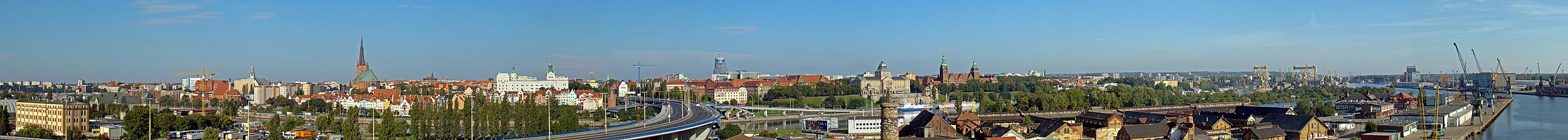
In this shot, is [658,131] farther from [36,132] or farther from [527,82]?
[527,82]

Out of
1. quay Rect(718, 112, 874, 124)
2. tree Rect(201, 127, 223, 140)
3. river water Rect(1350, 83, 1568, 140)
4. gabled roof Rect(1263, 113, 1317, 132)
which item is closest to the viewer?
tree Rect(201, 127, 223, 140)

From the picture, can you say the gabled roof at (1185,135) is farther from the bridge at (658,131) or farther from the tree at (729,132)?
the bridge at (658,131)

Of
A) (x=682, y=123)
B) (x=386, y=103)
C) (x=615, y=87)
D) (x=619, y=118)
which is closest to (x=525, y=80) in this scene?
(x=615, y=87)

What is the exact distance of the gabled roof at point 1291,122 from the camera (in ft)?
70.9

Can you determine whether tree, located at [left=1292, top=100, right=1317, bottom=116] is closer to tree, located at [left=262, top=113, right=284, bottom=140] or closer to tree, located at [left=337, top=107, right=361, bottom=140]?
tree, located at [left=337, top=107, right=361, bottom=140]

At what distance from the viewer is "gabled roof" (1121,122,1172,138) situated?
20.1 m

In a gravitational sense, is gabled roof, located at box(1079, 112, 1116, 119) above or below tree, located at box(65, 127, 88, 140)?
above

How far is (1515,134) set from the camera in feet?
81.6

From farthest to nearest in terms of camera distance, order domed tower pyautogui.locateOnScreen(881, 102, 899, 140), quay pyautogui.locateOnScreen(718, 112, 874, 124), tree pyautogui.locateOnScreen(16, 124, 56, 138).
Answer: quay pyautogui.locateOnScreen(718, 112, 874, 124), tree pyautogui.locateOnScreen(16, 124, 56, 138), domed tower pyautogui.locateOnScreen(881, 102, 899, 140)

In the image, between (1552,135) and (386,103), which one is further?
(386,103)

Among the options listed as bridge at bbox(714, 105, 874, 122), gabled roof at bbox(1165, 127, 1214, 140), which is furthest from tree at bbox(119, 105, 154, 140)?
gabled roof at bbox(1165, 127, 1214, 140)

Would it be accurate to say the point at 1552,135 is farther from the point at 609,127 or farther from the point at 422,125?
the point at 422,125

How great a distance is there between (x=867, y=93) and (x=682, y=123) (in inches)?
736

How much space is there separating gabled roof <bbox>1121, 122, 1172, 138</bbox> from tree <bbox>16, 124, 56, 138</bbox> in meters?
15.0
